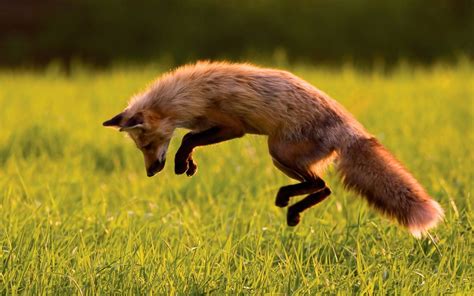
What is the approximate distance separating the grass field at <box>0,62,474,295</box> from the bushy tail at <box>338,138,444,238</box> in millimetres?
422

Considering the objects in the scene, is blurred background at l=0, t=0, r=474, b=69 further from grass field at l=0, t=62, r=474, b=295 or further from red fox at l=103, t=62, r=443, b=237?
red fox at l=103, t=62, r=443, b=237

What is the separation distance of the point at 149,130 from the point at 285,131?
0.71 meters

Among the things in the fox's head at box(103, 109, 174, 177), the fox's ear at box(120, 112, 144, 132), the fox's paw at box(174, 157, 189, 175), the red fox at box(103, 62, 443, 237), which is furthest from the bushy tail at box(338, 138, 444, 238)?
the fox's ear at box(120, 112, 144, 132)

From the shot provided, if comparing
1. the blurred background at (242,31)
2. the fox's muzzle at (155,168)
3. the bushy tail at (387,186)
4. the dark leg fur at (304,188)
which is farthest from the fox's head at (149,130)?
the blurred background at (242,31)

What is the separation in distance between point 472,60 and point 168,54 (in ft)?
20.1

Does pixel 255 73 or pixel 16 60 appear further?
pixel 16 60

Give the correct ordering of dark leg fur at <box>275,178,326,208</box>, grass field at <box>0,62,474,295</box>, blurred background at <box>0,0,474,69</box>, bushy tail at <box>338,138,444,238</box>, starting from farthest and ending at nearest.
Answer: blurred background at <box>0,0,474,69</box> < grass field at <box>0,62,474,295</box> < dark leg fur at <box>275,178,326,208</box> < bushy tail at <box>338,138,444,238</box>

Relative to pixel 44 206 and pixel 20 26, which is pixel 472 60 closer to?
pixel 20 26

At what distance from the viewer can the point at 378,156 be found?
452 centimetres

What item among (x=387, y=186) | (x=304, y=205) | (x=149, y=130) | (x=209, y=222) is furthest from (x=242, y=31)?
(x=387, y=186)

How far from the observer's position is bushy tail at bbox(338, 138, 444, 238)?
14.3 feet

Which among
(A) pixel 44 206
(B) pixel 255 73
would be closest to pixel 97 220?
(A) pixel 44 206

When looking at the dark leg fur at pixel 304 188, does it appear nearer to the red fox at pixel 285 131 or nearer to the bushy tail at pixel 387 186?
the red fox at pixel 285 131

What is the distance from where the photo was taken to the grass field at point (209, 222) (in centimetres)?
Answer: 464
